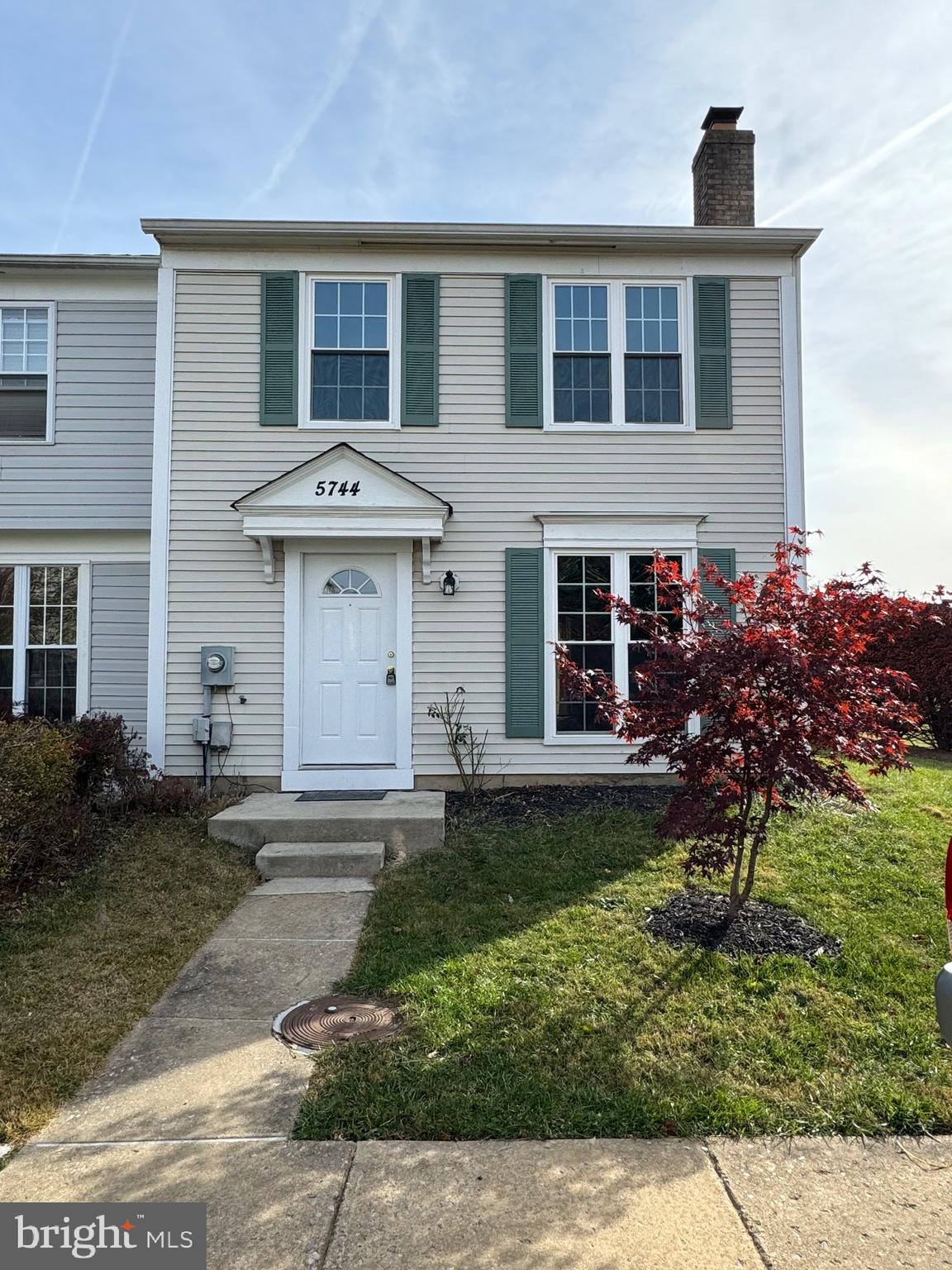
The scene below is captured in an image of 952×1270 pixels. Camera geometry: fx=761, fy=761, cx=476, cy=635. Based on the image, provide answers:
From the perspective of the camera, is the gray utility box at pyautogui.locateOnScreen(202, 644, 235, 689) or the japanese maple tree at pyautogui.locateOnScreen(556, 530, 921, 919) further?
the gray utility box at pyautogui.locateOnScreen(202, 644, 235, 689)

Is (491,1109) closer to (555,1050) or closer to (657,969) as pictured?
(555,1050)

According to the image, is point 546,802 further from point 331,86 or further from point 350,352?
point 331,86

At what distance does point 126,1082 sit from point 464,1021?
1.40m

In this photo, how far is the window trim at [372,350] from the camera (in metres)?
8.05

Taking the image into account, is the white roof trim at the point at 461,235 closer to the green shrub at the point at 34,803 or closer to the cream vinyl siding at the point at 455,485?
the cream vinyl siding at the point at 455,485

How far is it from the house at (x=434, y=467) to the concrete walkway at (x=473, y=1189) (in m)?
5.03

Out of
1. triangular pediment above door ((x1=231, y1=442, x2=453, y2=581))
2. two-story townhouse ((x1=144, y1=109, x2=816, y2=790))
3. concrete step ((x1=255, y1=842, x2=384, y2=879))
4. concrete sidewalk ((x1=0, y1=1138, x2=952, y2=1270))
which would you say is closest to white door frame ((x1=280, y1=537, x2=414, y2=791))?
two-story townhouse ((x1=144, y1=109, x2=816, y2=790))

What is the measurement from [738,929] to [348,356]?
664 cm

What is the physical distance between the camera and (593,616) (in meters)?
8.11

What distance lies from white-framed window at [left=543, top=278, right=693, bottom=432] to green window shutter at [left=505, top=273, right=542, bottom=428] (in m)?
0.13

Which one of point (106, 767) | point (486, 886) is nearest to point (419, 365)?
point (106, 767)

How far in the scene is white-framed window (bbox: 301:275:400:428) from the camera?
8094 mm

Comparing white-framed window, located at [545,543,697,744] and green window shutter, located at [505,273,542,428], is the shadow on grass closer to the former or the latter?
white-framed window, located at [545,543,697,744]

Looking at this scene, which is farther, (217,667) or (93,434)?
(93,434)
